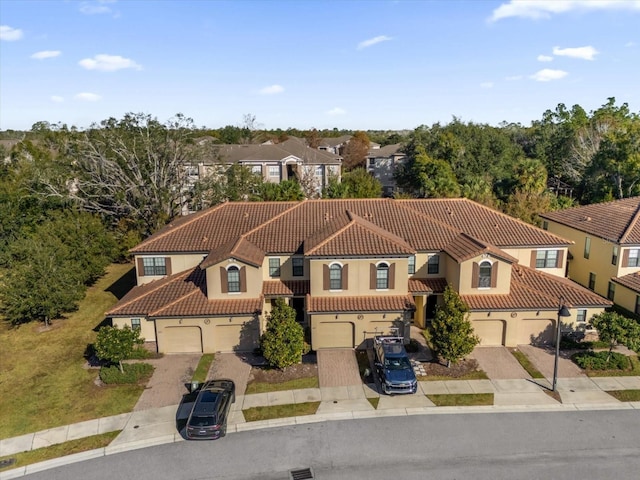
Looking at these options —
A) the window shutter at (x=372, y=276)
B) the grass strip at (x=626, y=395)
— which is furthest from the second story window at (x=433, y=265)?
the grass strip at (x=626, y=395)

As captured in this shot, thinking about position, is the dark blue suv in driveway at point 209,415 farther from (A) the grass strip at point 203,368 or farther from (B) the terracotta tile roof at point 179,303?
(B) the terracotta tile roof at point 179,303

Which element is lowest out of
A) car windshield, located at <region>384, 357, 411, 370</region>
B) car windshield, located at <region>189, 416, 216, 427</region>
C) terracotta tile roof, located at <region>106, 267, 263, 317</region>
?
car windshield, located at <region>189, 416, 216, 427</region>

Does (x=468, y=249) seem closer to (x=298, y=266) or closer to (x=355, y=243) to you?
(x=355, y=243)

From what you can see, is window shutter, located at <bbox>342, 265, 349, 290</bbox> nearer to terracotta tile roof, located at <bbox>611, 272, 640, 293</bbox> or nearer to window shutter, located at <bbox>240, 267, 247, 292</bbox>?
window shutter, located at <bbox>240, 267, 247, 292</bbox>

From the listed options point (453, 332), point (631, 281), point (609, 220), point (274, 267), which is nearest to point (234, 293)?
point (274, 267)

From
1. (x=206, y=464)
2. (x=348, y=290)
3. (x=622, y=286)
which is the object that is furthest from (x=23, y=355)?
(x=622, y=286)

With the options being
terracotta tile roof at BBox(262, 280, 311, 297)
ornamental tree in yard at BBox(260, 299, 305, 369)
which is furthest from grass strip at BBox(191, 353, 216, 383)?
terracotta tile roof at BBox(262, 280, 311, 297)

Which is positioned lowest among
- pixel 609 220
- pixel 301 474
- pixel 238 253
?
pixel 301 474
